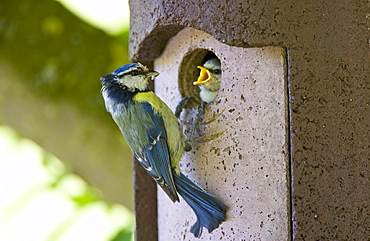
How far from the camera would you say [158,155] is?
78.2 inches

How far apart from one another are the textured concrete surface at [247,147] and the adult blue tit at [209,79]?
0.11m

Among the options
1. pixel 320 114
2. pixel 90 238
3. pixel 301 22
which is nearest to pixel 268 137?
pixel 320 114

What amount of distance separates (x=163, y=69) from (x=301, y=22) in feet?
2.33

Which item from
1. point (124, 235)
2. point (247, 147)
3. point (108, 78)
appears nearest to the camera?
point (247, 147)

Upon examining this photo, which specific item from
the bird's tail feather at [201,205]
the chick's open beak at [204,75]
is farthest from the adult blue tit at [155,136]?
the chick's open beak at [204,75]

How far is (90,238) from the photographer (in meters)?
3.91

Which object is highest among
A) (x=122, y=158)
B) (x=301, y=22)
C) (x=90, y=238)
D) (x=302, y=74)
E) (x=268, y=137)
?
(x=301, y=22)

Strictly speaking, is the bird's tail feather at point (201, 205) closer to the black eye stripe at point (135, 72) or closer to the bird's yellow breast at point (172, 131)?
the bird's yellow breast at point (172, 131)

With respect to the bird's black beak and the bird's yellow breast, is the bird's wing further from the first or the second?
the bird's black beak

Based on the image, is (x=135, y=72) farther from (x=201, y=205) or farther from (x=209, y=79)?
(x=201, y=205)

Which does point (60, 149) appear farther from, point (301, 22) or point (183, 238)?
point (301, 22)

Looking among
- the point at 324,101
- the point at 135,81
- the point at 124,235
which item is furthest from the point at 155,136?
the point at 124,235

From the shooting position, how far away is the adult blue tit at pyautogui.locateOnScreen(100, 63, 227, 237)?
6.28 ft

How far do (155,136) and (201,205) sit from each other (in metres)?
0.31
